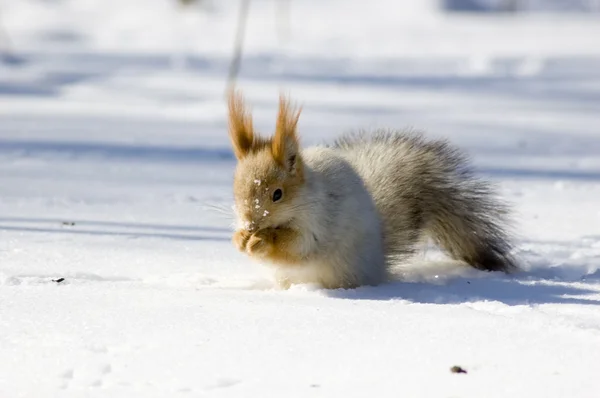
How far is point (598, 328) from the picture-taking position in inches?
121

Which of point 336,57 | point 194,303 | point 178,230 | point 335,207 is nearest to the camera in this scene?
point 194,303

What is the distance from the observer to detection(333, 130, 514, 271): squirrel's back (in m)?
4.03

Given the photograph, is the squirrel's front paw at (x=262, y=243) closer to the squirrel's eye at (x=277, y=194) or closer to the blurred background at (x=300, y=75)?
the squirrel's eye at (x=277, y=194)

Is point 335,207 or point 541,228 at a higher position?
point 335,207

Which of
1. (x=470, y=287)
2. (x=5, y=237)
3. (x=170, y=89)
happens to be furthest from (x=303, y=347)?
(x=170, y=89)

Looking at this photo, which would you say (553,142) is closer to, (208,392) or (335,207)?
(335,207)

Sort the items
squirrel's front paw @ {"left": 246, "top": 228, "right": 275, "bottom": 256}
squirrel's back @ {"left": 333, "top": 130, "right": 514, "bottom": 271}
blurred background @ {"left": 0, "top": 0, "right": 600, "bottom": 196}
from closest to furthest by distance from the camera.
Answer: squirrel's front paw @ {"left": 246, "top": 228, "right": 275, "bottom": 256} → squirrel's back @ {"left": 333, "top": 130, "right": 514, "bottom": 271} → blurred background @ {"left": 0, "top": 0, "right": 600, "bottom": 196}

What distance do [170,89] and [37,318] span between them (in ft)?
32.9

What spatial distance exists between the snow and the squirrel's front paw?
0.48 feet

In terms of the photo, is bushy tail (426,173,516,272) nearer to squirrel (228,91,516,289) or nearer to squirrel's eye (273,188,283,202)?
squirrel (228,91,516,289)

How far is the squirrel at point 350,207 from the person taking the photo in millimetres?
3582

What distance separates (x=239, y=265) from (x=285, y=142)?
0.64m

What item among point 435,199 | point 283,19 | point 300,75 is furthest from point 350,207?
point 283,19

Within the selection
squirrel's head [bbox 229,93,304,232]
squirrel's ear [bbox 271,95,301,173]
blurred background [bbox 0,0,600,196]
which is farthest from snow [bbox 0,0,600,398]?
squirrel's ear [bbox 271,95,301,173]
